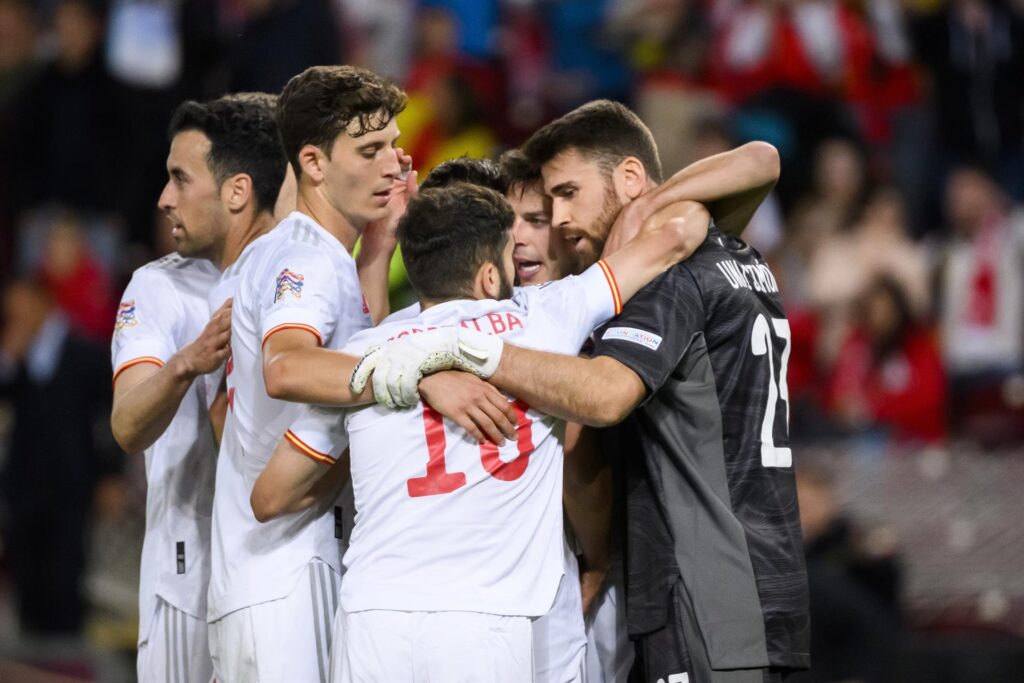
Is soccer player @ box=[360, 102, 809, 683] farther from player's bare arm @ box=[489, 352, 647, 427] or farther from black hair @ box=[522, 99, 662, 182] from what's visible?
black hair @ box=[522, 99, 662, 182]

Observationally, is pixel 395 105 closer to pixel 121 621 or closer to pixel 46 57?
pixel 121 621

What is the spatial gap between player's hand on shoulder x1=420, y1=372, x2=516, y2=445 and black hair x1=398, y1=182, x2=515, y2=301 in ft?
0.91

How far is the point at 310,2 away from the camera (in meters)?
11.0

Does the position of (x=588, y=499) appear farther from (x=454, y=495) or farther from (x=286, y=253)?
(x=286, y=253)

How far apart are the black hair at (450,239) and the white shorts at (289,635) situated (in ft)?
2.94

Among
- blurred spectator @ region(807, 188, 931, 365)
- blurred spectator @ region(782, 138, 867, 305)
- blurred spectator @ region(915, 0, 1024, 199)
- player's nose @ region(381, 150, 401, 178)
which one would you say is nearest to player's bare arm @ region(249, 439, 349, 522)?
player's nose @ region(381, 150, 401, 178)

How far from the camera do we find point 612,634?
177 inches


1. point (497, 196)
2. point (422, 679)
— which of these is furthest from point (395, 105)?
point (422, 679)

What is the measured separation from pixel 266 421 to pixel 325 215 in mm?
636

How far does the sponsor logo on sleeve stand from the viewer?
4035 millimetres

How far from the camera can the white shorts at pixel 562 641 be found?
419 centimetres

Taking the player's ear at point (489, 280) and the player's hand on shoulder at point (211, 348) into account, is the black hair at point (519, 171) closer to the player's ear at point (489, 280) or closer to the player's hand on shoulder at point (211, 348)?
the player's ear at point (489, 280)

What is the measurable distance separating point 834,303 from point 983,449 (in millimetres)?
1680

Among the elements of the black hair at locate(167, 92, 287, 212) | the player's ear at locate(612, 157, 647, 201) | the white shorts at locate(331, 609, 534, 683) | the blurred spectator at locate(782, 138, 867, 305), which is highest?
the blurred spectator at locate(782, 138, 867, 305)
